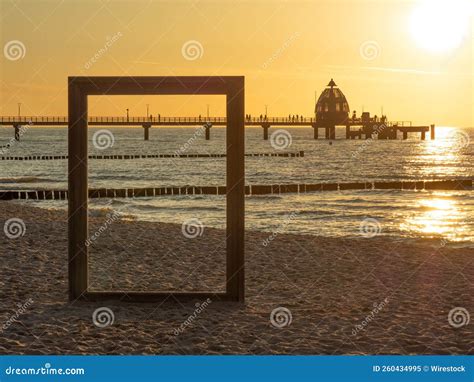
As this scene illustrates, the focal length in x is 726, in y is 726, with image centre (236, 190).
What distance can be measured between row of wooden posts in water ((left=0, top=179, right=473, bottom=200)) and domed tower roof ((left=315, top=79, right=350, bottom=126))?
10817 centimetres

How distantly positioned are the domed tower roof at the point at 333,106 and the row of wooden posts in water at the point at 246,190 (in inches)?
4259

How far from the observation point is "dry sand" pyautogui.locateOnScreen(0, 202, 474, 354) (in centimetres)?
698

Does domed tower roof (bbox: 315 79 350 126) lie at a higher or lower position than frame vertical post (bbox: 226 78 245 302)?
higher

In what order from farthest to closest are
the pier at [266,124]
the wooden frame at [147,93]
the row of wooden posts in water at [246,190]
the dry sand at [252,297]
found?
the pier at [266,124], the row of wooden posts in water at [246,190], the wooden frame at [147,93], the dry sand at [252,297]

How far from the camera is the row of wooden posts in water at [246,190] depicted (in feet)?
103

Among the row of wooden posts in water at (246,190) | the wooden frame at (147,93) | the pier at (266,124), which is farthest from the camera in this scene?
the pier at (266,124)

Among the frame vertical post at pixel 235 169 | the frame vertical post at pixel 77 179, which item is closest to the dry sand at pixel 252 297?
the frame vertical post at pixel 77 179

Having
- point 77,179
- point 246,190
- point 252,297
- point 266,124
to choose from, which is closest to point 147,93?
point 77,179

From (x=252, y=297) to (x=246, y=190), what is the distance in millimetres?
25914

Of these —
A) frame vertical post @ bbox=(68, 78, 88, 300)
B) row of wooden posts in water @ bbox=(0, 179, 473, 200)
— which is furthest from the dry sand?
row of wooden posts in water @ bbox=(0, 179, 473, 200)

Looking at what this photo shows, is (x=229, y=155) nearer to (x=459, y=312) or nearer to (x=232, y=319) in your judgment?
(x=232, y=319)

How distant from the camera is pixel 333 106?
149125mm

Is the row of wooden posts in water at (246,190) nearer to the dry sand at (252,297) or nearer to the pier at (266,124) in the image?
the dry sand at (252,297)

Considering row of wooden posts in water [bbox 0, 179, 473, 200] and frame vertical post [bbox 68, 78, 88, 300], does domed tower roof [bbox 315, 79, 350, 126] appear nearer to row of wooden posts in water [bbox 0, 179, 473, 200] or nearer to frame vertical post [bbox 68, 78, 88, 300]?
row of wooden posts in water [bbox 0, 179, 473, 200]
